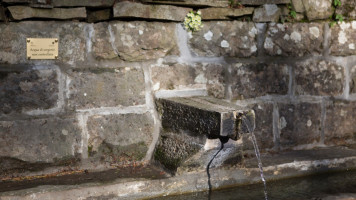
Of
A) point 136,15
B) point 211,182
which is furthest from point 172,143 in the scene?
point 136,15

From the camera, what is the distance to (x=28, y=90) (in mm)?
2830

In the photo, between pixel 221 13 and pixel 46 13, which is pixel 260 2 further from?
pixel 46 13

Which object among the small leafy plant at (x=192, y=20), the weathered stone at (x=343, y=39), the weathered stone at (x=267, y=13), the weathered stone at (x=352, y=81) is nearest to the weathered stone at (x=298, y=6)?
the weathered stone at (x=267, y=13)

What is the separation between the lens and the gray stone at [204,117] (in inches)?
105

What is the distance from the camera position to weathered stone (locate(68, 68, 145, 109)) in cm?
296

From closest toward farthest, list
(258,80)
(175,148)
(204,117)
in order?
(204,117), (175,148), (258,80)

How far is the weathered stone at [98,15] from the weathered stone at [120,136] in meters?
0.64

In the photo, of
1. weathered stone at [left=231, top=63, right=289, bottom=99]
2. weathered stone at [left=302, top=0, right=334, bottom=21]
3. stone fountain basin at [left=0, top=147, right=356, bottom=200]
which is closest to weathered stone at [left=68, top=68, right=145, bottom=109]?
stone fountain basin at [left=0, top=147, right=356, bottom=200]

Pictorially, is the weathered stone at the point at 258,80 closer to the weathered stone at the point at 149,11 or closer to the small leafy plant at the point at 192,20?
the small leafy plant at the point at 192,20

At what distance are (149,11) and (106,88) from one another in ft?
1.95

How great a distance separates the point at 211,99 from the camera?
3184 millimetres

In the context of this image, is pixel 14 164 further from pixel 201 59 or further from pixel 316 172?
pixel 316 172

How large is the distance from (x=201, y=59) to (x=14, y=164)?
1475 mm

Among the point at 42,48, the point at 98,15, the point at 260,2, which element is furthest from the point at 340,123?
the point at 42,48
